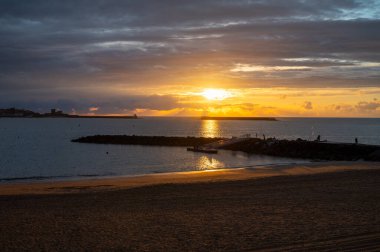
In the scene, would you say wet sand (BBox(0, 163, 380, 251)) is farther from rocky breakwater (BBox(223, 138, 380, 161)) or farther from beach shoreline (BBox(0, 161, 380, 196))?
rocky breakwater (BBox(223, 138, 380, 161))

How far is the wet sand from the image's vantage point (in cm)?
1040

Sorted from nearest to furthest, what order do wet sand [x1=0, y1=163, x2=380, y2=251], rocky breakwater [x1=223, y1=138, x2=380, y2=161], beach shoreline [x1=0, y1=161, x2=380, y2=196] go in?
wet sand [x1=0, y1=163, x2=380, y2=251] → beach shoreline [x1=0, y1=161, x2=380, y2=196] → rocky breakwater [x1=223, y1=138, x2=380, y2=161]

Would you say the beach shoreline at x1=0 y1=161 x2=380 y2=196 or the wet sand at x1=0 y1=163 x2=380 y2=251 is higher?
the wet sand at x1=0 y1=163 x2=380 y2=251

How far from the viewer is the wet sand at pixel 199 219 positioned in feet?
34.1

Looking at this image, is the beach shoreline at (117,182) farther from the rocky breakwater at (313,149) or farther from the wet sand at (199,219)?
the rocky breakwater at (313,149)

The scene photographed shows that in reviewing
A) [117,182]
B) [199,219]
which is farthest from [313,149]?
[199,219]

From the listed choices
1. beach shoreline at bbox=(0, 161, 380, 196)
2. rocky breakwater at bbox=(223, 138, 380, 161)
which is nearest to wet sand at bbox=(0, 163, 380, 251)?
beach shoreline at bbox=(0, 161, 380, 196)

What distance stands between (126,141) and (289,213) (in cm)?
7101

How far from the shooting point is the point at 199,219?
1339 cm

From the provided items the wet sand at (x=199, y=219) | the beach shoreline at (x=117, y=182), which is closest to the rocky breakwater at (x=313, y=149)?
the beach shoreline at (x=117, y=182)

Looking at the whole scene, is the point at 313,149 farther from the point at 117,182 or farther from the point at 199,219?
the point at 199,219

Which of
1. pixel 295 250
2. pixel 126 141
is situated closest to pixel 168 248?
pixel 295 250

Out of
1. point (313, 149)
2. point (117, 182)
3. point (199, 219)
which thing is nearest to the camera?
point (199, 219)

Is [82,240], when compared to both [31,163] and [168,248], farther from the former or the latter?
[31,163]
